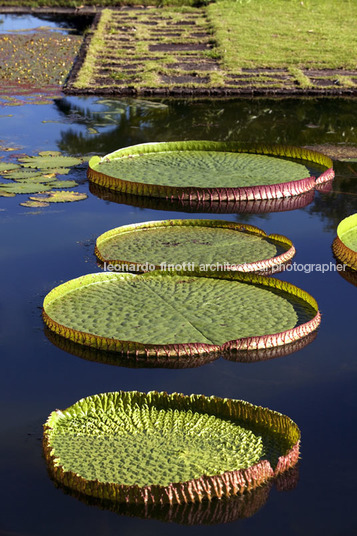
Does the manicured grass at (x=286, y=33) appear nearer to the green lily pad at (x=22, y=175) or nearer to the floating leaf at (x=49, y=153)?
the floating leaf at (x=49, y=153)

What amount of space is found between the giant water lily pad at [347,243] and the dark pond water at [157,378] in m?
0.08

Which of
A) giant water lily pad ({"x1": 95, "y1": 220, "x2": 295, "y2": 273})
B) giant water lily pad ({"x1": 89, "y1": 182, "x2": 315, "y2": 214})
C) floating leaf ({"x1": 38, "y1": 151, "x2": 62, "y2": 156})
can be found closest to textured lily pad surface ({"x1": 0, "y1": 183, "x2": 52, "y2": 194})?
giant water lily pad ({"x1": 89, "y1": 182, "x2": 315, "y2": 214})

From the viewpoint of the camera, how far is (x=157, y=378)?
3.57 meters

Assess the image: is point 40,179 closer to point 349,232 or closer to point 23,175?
point 23,175

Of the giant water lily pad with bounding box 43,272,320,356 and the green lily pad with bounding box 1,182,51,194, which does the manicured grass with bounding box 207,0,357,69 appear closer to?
the green lily pad with bounding box 1,182,51,194

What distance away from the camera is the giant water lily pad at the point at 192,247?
464 centimetres

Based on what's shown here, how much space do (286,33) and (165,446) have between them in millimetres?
10930

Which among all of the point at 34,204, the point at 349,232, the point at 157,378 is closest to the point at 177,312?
the point at 157,378

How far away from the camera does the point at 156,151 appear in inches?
271

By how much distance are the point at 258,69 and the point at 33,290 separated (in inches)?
281

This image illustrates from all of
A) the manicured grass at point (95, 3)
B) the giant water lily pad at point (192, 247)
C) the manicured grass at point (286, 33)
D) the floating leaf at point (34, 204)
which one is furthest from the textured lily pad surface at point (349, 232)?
the manicured grass at point (95, 3)

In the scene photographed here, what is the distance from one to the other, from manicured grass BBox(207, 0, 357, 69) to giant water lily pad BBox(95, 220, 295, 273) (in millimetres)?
Result: 6040

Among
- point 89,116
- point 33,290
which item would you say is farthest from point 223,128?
point 33,290

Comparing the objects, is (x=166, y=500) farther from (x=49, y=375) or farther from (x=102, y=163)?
(x=102, y=163)
